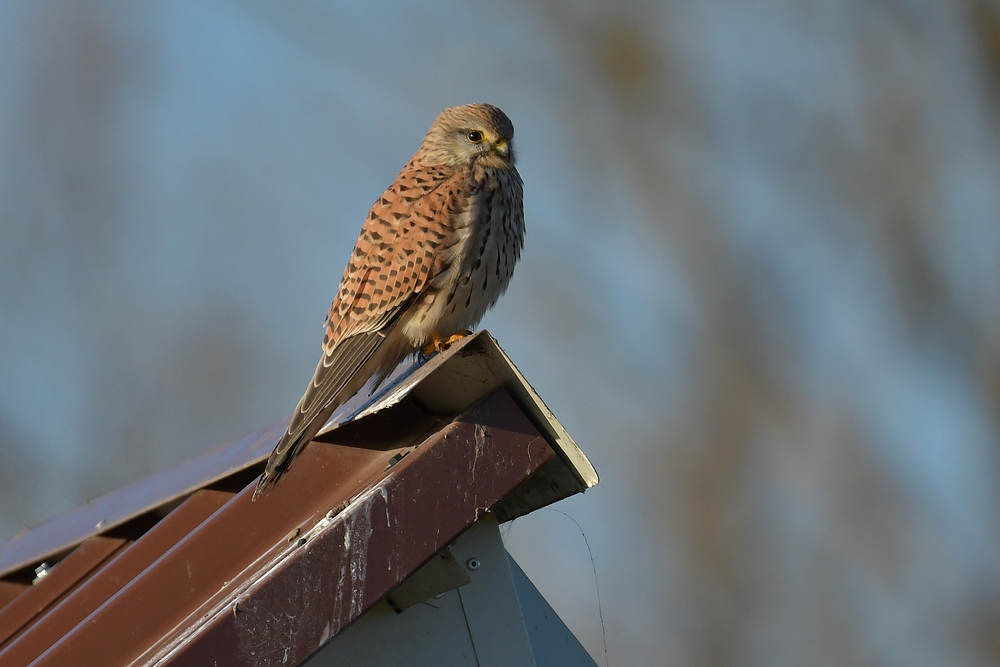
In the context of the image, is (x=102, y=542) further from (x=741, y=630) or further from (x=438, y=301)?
(x=741, y=630)

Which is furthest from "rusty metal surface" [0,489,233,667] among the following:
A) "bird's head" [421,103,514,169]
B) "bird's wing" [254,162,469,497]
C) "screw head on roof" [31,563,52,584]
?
"bird's head" [421,103,514,169]

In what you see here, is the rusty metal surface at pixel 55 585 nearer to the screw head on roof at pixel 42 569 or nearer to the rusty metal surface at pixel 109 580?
the screw head on roof at pixel 42 569

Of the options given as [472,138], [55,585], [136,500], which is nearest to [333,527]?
[55,585]

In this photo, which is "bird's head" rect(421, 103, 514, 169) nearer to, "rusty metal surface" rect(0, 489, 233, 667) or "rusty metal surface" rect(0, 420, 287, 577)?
"rusty metal surface" rect(0, 420, 287, 577)

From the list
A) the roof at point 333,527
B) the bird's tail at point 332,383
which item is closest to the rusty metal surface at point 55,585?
the roof at point 333,527

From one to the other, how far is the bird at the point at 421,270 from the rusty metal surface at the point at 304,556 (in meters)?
0.69

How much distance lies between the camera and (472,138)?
4.41 m

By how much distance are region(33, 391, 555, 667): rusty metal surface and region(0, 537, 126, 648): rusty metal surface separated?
0.92 m

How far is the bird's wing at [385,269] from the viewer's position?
11.7 feet

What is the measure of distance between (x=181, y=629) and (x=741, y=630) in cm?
582

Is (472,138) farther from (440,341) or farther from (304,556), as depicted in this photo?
(304,556)

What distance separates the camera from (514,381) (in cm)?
256

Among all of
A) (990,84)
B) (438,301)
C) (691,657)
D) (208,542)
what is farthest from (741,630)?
(208,542)

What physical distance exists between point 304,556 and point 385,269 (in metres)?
1.52
